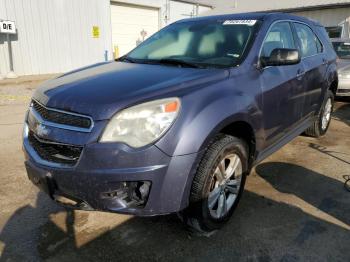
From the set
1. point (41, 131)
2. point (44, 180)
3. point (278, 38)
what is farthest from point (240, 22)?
point (44, 180)

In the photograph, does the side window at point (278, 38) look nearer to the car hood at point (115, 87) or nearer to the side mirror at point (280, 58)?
the side mirror at point (280, 58)

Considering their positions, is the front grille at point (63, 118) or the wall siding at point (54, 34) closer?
the front grille at point (63, 118)

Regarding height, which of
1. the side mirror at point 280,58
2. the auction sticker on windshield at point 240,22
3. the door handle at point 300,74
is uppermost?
the auction sticker on windshield at point 240,22

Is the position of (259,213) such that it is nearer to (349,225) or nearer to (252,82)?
(349,225)

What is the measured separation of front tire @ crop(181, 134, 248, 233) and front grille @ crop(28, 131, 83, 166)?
0.85 metres

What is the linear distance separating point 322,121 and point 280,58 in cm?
248

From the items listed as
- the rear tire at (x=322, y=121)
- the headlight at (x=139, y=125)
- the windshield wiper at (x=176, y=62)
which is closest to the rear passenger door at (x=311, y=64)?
the rear tire at (x=322, y=121)

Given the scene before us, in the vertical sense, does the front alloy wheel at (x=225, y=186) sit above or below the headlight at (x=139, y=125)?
below

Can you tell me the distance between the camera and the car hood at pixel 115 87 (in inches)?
94.7

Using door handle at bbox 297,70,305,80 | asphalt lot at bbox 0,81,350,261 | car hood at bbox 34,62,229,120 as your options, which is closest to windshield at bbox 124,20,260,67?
car hood at bbox 34,62,229,120

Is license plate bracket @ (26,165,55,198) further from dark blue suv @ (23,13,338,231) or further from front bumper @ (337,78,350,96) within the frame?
front bumper @ (337,78,350,96)

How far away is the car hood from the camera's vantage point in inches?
94.7

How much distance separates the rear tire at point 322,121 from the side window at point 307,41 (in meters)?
0.78

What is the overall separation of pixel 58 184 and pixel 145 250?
2.74 ft
